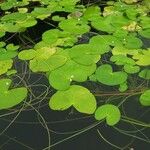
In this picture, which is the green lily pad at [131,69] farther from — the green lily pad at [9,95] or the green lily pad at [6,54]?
the green lily pad at [6,54]

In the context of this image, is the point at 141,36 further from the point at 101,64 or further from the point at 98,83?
the point at 98,83

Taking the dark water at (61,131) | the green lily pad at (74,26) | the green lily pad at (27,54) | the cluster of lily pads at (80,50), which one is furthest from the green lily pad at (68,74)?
the green lily pad at (74,26)

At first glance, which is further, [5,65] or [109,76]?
[5,65]

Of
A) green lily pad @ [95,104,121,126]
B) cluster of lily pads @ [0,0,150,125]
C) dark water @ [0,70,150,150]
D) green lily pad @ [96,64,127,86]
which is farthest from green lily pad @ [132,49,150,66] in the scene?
green lily pad @ [95,104,121,126]

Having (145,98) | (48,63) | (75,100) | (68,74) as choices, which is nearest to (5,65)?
(48,63)

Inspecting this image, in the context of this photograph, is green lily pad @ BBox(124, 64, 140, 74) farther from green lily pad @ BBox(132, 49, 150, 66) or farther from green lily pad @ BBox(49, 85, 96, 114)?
green lily pad @ BBox(49, 85, 96, 114)

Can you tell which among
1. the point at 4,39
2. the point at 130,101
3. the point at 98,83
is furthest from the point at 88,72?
the point at 4,39

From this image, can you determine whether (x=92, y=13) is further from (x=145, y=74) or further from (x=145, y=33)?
(x=145, y=74)
